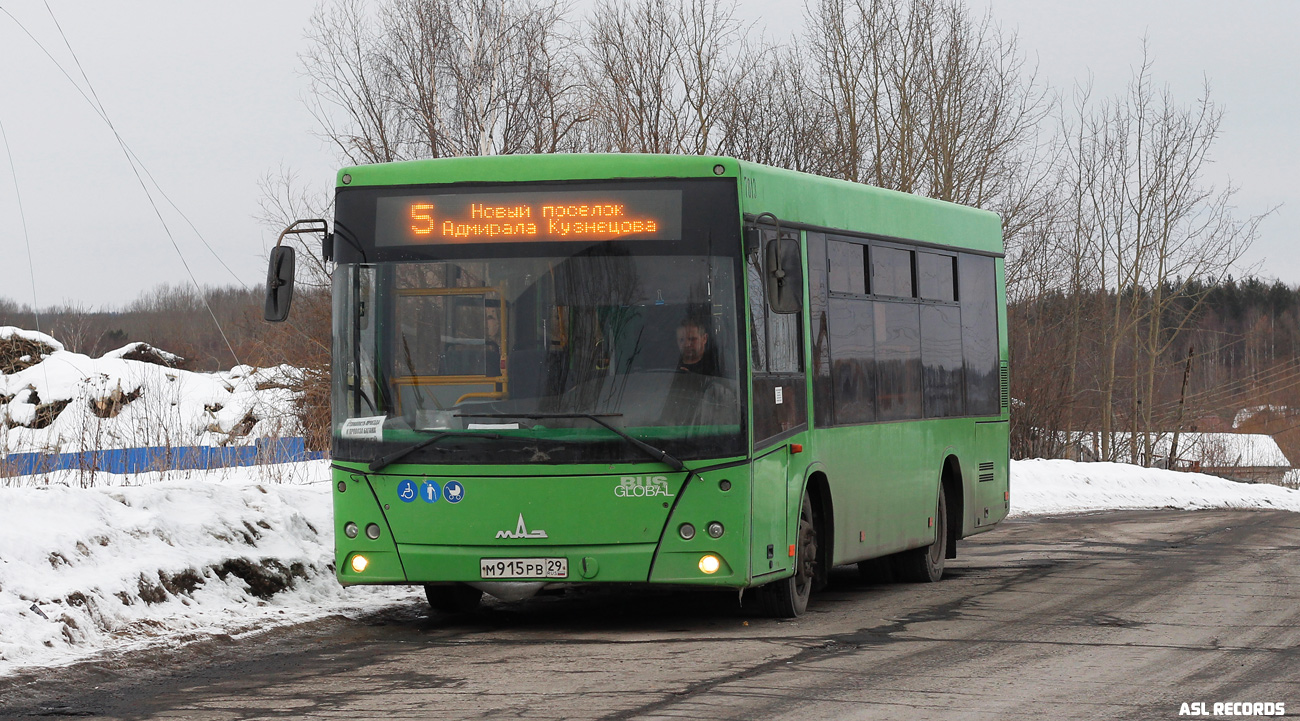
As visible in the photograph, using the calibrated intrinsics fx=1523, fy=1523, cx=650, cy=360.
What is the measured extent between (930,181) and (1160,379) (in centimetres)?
1453

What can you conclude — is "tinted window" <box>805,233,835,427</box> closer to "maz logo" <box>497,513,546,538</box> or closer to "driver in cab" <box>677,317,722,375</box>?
"driver in cab" <box>677,317,722,375</box>

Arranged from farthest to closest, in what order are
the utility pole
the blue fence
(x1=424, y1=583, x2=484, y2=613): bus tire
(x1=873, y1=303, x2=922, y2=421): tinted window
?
1. the utility pole
2. the blue fence
3. (x1=873, y1=303, x2=922, y2=421): tinted window
4. (x1=424, y1=583, x2=484, y2=613): bus tire

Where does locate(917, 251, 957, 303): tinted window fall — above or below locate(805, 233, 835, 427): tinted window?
above

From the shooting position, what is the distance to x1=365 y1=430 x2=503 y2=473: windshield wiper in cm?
945

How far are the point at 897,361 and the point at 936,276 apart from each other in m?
1.29

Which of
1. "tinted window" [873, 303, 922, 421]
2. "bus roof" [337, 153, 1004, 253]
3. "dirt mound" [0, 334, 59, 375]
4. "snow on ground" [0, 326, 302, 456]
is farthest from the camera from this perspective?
"dirt mound" [0, 334, 59, 375]

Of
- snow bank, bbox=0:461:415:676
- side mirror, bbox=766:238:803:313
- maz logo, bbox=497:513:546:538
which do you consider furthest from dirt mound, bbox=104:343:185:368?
side mirror, bbox=766:238:803:313

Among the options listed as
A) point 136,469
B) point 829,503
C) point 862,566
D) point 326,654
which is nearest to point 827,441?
point 829,503

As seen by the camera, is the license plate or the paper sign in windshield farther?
the paper sign in windshield

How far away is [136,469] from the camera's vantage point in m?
14.6

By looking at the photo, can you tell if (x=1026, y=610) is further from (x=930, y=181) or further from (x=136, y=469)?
(x=930, y=181)

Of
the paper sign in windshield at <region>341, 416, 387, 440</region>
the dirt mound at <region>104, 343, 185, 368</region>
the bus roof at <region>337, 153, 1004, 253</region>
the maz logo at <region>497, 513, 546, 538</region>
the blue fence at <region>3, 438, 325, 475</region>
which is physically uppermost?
the dirt mound at <region>104, 343, 185, 368</region>

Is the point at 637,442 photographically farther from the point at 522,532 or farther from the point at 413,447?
the point at 413,447

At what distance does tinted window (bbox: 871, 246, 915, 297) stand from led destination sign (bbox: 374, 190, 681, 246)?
306 cm
